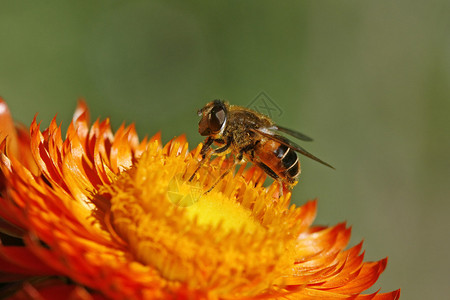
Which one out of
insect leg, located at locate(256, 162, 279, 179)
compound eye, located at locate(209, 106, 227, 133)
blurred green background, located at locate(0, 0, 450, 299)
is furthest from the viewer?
blurred green background, located at locate(0, 0, 450, 299)

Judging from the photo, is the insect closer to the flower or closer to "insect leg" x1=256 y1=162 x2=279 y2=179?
"insect leg" x1=256 y1=162 x2=279 y2=179

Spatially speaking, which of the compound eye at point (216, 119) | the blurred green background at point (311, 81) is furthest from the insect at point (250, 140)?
the blurred green background at point (311, 81)

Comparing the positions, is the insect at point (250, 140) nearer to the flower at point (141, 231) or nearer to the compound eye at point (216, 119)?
the compound eye at point (216, 119)

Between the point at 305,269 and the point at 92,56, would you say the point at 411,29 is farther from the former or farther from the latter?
the point at 305,269

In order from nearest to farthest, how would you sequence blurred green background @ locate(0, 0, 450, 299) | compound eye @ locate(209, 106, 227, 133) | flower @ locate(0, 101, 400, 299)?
1. flower @ locate(0, 101, 400, 299)
2. compound eye @ locate(209, 106, 227, 133)
3. blurred green background @ locate(0, 0, 450, 299)

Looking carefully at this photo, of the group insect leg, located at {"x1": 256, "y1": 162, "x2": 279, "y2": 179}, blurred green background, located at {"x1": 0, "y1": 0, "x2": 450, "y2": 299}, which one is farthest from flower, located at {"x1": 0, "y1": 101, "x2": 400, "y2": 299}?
blurred green background, located at {"x1": 0, "y1": 0, "x2": 450, "y2": 299}

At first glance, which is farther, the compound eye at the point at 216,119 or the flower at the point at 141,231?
the compound eye at the point at 216,119

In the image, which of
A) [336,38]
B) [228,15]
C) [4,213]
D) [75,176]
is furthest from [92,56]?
[4,213]

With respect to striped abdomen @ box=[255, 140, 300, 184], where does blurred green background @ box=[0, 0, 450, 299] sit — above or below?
above

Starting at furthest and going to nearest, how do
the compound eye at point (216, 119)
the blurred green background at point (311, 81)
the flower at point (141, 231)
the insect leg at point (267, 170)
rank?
1. the blurred green background at point (311, 81)
2. the insect leg at point (267, 170)
3. the compound eye at point (216, 119)
4. the flower at point (141, 231)

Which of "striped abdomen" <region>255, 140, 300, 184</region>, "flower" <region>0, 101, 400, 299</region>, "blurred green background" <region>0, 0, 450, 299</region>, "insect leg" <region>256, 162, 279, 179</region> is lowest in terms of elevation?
"flower" <region>0, 101, 400, 299</region>
